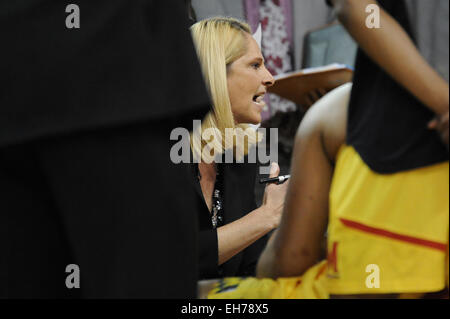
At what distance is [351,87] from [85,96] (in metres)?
0.27

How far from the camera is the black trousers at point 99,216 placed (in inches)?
13.6

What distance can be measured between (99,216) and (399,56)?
0.94ft

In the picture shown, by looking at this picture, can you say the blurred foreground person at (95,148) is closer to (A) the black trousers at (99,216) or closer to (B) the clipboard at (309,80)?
(A) the black trousers at (99,216)

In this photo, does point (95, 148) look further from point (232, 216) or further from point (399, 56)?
point (232, 216)

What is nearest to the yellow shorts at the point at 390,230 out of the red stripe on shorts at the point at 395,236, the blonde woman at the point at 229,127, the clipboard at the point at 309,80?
the red stripe on shorts at the point at 395,236

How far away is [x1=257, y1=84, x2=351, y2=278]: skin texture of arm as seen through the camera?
0.51m

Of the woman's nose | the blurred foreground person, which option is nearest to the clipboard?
the woman's nose

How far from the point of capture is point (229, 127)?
0.86m

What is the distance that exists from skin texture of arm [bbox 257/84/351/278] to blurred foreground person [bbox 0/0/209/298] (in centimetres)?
18

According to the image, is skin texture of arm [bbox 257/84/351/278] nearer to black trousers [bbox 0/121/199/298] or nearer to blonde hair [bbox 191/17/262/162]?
black trousers [bbox 0/121/199/298]

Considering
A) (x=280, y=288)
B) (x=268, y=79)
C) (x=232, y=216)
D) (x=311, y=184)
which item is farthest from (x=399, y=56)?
(x=232, y=216)
